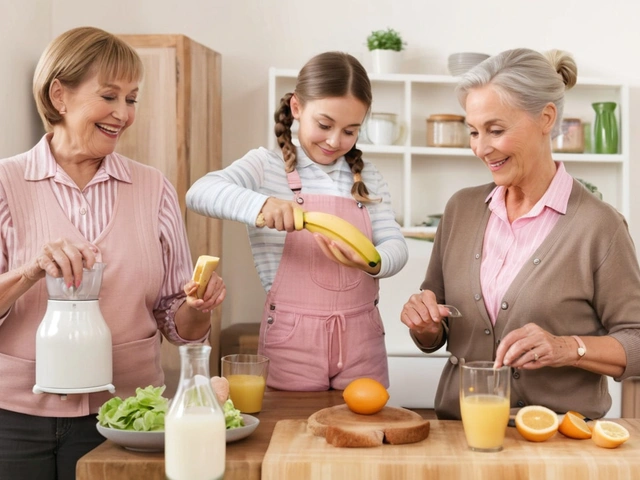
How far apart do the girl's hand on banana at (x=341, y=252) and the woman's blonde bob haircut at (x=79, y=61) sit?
588 millimetres

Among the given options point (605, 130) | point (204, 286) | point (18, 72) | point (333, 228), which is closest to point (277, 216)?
point (333, 228)

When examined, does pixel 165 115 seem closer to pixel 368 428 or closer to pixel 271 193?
pixel 271 193

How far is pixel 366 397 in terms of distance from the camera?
1.55 metres

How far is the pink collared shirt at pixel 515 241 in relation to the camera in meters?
1.85

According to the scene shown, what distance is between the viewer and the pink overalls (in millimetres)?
1966

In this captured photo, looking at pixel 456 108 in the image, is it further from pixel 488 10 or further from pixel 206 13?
pixel 206 13

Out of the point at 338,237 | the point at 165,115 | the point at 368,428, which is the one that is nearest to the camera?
the point at 368,428

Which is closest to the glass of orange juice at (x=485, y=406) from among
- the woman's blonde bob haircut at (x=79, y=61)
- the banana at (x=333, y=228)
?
the banana at (x=333, y=228)

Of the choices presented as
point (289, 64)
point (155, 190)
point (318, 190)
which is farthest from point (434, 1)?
point (155, 190)

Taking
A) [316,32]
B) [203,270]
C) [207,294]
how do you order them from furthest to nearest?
[316,32] < [207,294] < [203,270]

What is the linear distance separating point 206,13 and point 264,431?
3.31 meters

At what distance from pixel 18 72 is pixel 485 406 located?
2895 mm

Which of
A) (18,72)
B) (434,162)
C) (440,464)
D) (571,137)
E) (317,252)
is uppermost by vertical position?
(18,72)

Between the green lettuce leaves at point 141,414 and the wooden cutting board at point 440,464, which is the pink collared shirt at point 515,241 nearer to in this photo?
the wooden cutting board at point 440,464
